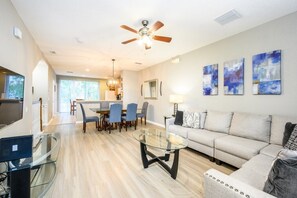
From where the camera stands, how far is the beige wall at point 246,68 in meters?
2.34

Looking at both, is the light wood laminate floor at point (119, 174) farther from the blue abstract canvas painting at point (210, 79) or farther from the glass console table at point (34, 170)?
the blue abstract canvas painting at point (210, 79)

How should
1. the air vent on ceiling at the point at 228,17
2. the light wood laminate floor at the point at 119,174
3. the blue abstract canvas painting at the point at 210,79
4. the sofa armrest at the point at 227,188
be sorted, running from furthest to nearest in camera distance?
1. the blue abstract canvas painting at the point at 210,79
2. the air vent on ceiling at the point at 228,17
3. the light wood laminate floor at the point at 119,174
4. the sofa armrest at the point at 227,188

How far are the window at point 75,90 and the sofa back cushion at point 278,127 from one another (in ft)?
34.4

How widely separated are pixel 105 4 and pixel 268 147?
3.35 m

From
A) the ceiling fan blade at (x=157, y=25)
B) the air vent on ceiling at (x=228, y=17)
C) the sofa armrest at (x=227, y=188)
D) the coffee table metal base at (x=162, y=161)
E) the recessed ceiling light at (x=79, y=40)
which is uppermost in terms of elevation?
the recessed ceiling light at (x=79, y=40)

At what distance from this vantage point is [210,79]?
3.61 meters

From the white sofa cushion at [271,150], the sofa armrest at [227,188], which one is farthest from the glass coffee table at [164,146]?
the white sofa cushion at [271,150]

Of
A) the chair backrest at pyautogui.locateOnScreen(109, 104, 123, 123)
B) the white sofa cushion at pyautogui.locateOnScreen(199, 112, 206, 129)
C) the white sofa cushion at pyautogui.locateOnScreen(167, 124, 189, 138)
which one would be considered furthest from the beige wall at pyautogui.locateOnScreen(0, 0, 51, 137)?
the white sofa cushion at pyautogui.locateOnScreen(199, 112, 206, 129)

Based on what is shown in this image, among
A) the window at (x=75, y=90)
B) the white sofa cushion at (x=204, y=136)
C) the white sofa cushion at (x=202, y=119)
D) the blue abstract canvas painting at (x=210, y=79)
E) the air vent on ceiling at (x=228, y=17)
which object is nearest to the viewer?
the air vent on ceiling at (x=228, y=17)

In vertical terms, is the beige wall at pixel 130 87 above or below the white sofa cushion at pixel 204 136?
above

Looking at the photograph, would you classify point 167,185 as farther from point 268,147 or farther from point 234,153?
point 268,147

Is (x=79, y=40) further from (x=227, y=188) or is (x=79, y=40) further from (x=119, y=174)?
(x=227, y=188)

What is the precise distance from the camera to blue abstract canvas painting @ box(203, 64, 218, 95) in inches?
137

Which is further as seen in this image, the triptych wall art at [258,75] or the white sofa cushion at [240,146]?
the triptych wall art at [258,75]
